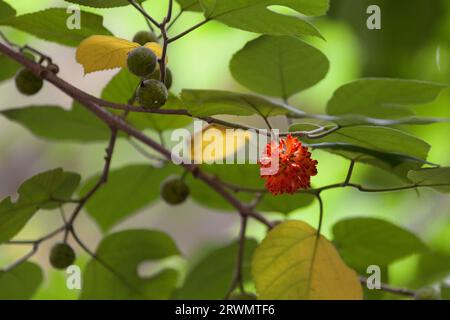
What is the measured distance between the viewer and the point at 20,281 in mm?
836

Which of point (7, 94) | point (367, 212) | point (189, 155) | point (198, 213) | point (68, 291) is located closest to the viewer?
point (189, 155)

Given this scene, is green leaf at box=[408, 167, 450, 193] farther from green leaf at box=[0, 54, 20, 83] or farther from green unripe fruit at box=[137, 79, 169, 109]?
green leaf at box=[0, 54, 20, 83]

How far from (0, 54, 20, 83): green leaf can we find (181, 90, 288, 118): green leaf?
32 cm

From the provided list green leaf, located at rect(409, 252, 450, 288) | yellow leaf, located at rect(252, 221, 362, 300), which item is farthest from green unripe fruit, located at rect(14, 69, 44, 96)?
green leaf, located at rect(409, 252, 450, 288)

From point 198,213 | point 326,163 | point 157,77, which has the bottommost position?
point 198,213

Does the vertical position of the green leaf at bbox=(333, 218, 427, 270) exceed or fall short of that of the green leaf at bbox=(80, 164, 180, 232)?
it falls short

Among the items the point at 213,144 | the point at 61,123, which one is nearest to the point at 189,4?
the point at 213,144

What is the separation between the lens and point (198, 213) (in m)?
2.42

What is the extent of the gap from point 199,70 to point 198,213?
2.55ft

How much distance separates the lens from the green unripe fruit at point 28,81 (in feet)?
2.44

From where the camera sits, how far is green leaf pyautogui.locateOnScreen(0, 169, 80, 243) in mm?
700
